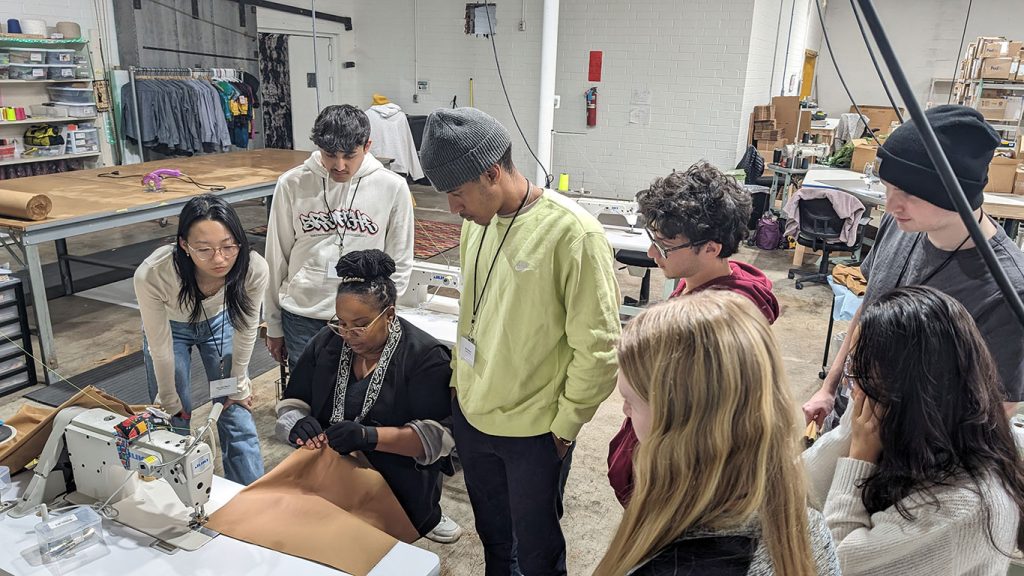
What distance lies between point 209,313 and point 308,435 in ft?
2.72

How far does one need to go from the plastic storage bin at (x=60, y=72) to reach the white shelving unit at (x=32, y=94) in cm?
3

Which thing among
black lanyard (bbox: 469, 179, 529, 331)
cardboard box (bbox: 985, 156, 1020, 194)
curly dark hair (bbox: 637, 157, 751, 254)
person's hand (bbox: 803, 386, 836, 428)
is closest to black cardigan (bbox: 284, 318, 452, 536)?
black lanyard (bbox: 469, 179, 529, 331)

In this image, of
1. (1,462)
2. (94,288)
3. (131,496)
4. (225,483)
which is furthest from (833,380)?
(94,288)

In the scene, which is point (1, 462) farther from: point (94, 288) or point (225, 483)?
point (94, 288)

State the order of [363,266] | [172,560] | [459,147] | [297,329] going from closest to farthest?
[172,560] → [459,147] → [363,266] → [297,329]

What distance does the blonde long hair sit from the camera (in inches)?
34.1

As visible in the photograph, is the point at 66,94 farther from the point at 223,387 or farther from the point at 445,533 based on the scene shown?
the point at 445,533

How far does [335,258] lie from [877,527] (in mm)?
Answer: 1942

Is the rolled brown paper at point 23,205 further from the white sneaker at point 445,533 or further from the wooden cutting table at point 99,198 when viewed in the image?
the white sneaker at point 445,533

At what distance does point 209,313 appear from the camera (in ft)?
7.79

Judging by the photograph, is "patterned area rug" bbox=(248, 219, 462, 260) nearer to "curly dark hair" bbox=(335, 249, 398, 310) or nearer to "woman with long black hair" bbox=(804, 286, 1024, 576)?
"curly dark hair" bbox=(335, 249, 398, 310)

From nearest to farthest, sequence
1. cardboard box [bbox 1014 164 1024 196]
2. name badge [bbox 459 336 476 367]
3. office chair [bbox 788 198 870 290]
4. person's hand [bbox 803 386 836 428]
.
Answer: name badge [bbox 459 336 476 367] < person's hand [bbox 803 386 836 428] < cardboard box [bbox 1014 164 1024 196] < office chair [bbox 788 198 870 290]

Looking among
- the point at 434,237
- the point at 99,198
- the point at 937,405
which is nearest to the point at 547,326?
the point at 937,405

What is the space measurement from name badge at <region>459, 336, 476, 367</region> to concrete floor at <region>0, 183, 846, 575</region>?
745 millimetres
